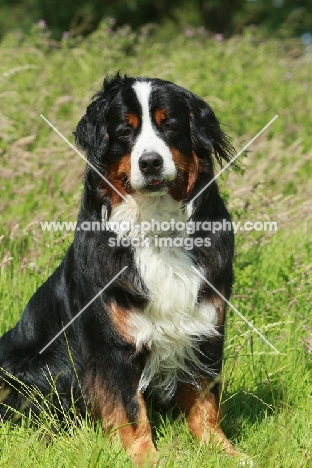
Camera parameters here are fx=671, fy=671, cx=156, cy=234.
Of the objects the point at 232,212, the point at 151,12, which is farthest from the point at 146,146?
the point at 151,12

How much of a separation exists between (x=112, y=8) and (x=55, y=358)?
20144 mm

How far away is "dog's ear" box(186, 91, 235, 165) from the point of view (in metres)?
3.42

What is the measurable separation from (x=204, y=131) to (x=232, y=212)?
5.09 feet

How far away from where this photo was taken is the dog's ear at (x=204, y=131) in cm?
342

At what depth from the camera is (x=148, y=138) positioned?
3232 mm

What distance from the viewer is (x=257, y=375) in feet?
12.7

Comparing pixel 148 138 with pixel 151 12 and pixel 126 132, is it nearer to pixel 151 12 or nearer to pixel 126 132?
pixel 126 132

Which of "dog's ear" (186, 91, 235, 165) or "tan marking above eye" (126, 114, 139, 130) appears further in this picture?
"dog's ear" (186, 91, 235, 165)

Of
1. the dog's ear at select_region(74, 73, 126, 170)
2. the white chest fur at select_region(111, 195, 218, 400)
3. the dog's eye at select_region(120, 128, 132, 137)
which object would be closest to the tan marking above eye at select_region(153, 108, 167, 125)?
the dog's eye at select_region(120, 128, 132, 137)

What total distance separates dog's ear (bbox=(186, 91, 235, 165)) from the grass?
3.27 ft

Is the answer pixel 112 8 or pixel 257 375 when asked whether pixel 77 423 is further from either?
pixel 112 8

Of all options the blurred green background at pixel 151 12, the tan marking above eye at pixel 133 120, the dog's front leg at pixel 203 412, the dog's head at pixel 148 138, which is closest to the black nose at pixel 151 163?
the dog's head at pixel 148 138

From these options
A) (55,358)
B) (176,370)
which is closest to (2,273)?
(55,358)

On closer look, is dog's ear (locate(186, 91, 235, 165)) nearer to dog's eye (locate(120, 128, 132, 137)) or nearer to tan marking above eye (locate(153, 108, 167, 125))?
tan marking above eye (locate(153, 108, 167, 125))
